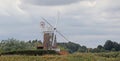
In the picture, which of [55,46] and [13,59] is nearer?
[13,59]

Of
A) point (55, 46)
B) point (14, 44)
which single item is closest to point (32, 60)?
point (55, 46)

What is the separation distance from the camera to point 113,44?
77.9 metres

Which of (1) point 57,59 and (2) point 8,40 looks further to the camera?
(2) point 8,40

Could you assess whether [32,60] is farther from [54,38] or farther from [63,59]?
[54,38]

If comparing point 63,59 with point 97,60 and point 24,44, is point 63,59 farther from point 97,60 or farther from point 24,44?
point 24,44

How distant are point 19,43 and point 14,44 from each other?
167 centimetres

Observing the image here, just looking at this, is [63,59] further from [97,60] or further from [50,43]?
[50,43]

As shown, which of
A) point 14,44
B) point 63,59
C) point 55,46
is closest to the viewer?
point 63,59

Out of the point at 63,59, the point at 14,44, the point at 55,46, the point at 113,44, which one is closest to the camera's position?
the point at 63,59

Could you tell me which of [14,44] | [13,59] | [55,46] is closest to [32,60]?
[13,59]

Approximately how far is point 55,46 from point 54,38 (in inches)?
93.1

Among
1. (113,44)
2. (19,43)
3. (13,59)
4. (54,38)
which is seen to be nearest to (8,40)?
(19,43)

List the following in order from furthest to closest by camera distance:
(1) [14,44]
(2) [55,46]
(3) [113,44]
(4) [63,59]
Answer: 1. (3) [113,44]
2. (1) [14,44]
3. (2) [55,46]
4. (4) [63,59]

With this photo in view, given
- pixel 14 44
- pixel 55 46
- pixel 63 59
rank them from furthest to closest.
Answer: pixel 14 44
pixel 55 46
pixel 63 59
